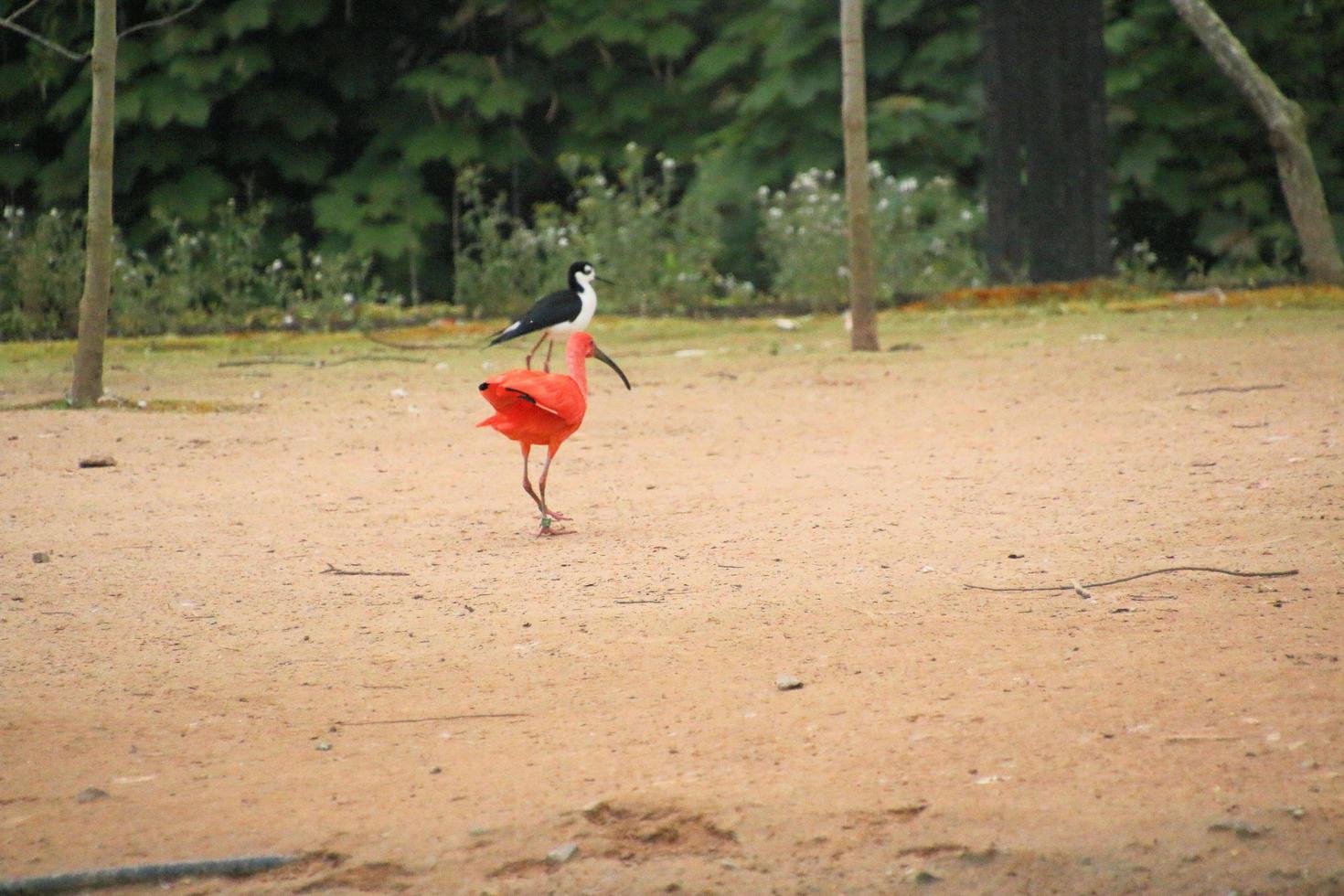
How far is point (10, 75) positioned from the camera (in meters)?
18.7

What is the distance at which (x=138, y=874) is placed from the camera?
3225 mm

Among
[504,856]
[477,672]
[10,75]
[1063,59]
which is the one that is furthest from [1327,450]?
[10,75]

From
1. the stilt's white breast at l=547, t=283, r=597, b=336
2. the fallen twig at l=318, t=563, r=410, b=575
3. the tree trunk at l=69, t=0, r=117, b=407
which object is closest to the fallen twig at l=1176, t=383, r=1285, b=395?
the stilt's white breast at l=547, t=283, r=597, b=336

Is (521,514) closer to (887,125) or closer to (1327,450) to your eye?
(1327,450)

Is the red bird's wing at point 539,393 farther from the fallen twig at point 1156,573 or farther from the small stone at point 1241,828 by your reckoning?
the small stone at point 1241,828

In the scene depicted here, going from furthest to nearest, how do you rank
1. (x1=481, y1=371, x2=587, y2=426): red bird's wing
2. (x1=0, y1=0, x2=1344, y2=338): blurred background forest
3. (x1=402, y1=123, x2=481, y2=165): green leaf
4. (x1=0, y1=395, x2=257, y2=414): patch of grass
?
(x1=402, y1=123, x2=481, y2=165): green leaf
(x1=0, y1=0, x2=1344, y2=338): blurred background forest
(x1=0, y1=395, x2=257, y2=414): patch of grass
(x1=481, y1=371, x2=587, y2=426): red bird's wing

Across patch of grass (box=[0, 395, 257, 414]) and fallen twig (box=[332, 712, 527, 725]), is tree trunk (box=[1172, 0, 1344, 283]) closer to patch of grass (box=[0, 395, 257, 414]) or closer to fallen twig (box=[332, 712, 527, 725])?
patch of grass (box=[0, 395, 257, 414])

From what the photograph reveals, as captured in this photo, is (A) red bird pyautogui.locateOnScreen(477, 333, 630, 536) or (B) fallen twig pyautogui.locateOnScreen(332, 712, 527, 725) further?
(A) red bird pyautogui.locateOnScreen(477, 333, 630, 536)

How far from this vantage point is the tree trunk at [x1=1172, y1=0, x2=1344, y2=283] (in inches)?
594

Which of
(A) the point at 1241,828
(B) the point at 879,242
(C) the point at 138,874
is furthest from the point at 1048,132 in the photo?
(C) the point at 138,874

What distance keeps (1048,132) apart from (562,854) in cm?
1427

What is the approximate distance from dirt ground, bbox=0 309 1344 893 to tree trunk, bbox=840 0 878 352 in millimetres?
3259

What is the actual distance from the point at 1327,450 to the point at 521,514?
3119 millimetres

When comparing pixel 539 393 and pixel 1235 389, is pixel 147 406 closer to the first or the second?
pixel 539 393
